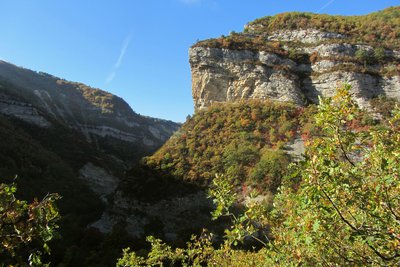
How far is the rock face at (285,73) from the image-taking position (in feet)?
141

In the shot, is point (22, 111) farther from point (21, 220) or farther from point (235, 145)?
point (21, 220)

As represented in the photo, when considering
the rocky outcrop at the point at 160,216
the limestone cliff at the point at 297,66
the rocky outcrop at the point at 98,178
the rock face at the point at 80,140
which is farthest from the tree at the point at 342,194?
the rocky outcrop at the point at 98,178

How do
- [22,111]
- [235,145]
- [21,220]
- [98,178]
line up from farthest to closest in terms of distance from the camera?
[22,111], [98,178], [235,145], [21,220]

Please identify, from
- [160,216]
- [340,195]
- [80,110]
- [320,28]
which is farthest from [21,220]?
[80,110]

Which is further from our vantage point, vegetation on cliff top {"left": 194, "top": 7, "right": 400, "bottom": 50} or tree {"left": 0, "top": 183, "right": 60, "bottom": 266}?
vegetation on cliff top {"left": 194, "top": 7, "right": 400, "bottom": 50}

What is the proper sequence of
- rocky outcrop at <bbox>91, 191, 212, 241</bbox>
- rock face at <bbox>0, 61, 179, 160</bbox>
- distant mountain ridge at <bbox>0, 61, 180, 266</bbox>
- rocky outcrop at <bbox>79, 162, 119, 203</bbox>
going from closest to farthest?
rocky outcrop at <bbox>91, 191, 212, 241</bbox>
distant mountain ridge at <bbox>0, 61, 180, 266</bbox>
rocky outcrop at <bbox>79, 162, 119, 203</bbox>
rock face at <bbox>0, 61, 179, 160</bbox>

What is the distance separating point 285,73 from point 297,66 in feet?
11.9

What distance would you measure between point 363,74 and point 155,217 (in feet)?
106

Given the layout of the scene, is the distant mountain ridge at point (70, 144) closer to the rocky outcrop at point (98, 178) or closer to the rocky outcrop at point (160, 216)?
the rocky outcrop at point (98, 178)

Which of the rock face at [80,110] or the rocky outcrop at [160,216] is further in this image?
the rock face at [80,110]

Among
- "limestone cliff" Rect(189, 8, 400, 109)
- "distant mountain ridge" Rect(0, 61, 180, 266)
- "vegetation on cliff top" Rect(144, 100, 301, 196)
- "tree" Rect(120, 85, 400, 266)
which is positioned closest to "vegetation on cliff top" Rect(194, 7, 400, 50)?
"limestone cliff" Rect(189, 8, 400, 109)

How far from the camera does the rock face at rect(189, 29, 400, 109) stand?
4284 centimetres

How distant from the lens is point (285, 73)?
4500 centimetres

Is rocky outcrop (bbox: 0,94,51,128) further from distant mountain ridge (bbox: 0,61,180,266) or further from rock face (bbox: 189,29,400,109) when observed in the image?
rock face (bbox: 189,29,400,109)
